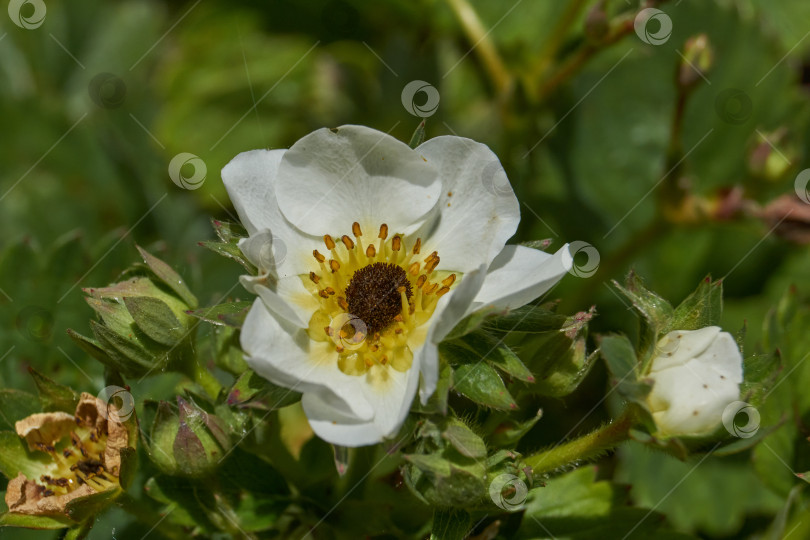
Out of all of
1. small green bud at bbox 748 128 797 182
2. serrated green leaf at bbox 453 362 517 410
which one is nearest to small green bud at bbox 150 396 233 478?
serrated green leaf at bbox 453 362 517 410

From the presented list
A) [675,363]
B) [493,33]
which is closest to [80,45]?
[493,33]

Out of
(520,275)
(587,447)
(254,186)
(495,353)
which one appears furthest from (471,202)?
(587,447)

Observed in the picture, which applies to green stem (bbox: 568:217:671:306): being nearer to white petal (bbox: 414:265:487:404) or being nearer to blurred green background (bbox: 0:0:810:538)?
blurred green background (bbox: 0:0:810:538)

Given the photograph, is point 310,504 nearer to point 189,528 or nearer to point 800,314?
point 189,528

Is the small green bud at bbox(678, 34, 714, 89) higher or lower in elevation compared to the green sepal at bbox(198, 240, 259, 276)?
higher

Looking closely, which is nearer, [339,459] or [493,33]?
[339,459]

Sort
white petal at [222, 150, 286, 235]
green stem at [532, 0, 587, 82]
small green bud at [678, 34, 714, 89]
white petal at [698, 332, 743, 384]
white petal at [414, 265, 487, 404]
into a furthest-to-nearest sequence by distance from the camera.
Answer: green stem at [532, 0, 587, 82] < small green bud at [678, 34, 714, 89] < white petal at [222, 150, 286, 235] < white petal at [698, 332, 743, 384] < white petal at [414, 265, 487, 404]
